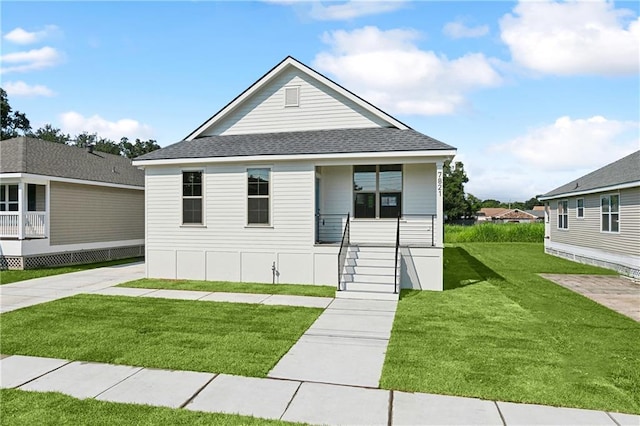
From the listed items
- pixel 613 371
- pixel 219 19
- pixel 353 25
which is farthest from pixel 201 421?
pixel 353 25

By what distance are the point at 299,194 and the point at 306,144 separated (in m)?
1.67

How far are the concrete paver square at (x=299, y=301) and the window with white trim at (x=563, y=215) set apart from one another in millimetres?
17202

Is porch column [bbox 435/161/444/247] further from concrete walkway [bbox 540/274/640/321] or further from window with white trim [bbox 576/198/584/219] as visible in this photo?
window with white trim [bbox 576/198/584/219]

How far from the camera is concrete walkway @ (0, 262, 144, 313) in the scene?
9266 mm

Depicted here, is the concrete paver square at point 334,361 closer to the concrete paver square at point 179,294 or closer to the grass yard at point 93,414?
the grass yard at point 93,414

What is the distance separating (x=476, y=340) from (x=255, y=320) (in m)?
4.04

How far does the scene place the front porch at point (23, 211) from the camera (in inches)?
584

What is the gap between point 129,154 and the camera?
62.5 m

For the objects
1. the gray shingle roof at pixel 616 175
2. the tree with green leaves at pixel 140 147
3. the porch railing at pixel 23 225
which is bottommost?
the porch railing at pixel 23 225

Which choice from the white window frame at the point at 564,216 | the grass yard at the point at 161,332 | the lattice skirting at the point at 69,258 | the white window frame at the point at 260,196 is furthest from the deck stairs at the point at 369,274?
the white window frame at the point at 564,216

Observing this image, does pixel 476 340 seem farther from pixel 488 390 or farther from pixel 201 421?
pixel 201 421

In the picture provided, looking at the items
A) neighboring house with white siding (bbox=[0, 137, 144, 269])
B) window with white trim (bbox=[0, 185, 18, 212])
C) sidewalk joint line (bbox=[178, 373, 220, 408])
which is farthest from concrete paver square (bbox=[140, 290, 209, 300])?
window with white trim (bbox=[0, 185, 18, 212])

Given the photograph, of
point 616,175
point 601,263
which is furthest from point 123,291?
point 616,175

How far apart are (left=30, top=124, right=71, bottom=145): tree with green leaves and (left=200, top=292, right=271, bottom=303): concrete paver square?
61.2 m
